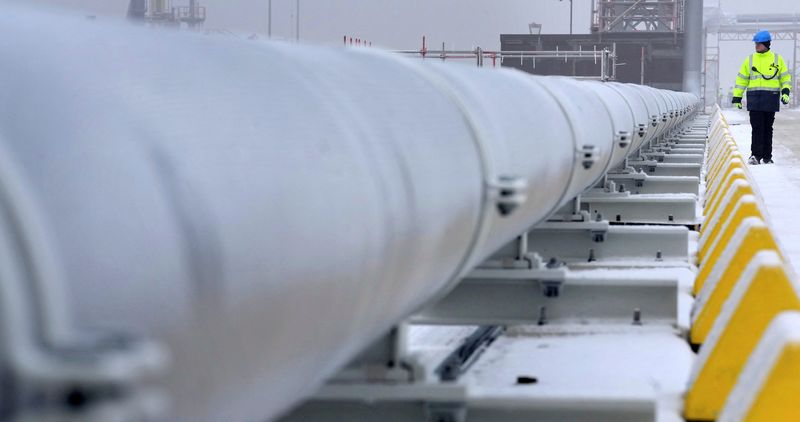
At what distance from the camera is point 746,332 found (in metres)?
4.24

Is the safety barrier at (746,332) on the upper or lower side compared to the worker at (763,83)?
lower

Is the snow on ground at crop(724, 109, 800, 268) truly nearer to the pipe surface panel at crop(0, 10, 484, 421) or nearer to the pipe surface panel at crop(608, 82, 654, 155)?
the pipe surface panel at crop(608, 82, 654, 155)

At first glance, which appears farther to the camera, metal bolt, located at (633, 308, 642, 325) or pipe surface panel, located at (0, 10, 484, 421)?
metal bolt, located at (633, 308, 642, 325)

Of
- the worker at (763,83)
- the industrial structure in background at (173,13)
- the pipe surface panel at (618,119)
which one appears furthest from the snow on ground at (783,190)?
the industrial structure in background at (173,13)

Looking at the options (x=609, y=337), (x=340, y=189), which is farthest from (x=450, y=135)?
(x=609, y=337)

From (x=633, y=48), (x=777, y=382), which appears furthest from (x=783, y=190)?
(x=633, y=48)

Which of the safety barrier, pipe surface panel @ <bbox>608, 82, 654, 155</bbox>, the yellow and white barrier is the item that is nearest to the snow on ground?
pipe surface panel @ <bbox>608, 82, 654, 155</bbox>

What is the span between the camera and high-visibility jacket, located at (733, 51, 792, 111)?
1690cm

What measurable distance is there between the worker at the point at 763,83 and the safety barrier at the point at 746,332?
417 inches

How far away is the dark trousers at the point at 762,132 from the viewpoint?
16922mm

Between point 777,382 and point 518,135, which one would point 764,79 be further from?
point 777,382

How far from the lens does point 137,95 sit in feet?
5.53

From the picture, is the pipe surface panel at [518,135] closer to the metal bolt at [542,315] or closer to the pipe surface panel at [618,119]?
the metal bolt at [542,315]

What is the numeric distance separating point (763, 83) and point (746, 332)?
13321 millimetres
